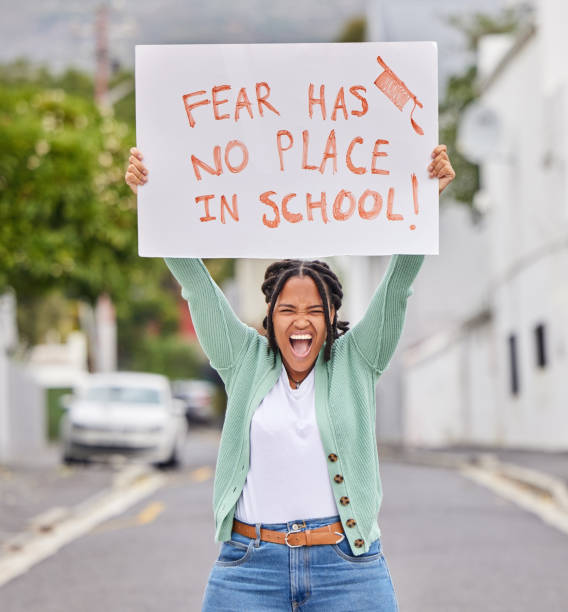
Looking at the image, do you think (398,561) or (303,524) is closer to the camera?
(303,524)

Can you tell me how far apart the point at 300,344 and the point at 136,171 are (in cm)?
83

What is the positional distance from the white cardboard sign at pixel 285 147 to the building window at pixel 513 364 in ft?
70.8

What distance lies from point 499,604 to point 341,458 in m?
4.32

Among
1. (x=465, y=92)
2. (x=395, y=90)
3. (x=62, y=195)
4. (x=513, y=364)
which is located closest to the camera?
(x=395, y=90)

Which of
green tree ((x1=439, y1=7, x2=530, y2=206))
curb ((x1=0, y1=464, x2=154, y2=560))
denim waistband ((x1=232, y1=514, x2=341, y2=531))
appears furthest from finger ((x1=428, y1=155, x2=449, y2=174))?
green tree ((x1=439, y1=7, x2=530, y2=206))

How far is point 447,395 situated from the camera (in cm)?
2950

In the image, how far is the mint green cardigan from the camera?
A: 3.72m

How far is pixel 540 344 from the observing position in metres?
23.5

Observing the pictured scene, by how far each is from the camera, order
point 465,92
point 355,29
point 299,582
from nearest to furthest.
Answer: point 299,582
point 465,92
point 355,29

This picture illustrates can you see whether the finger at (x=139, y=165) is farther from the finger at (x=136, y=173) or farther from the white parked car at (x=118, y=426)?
the white parked car at (x=118, y=426)

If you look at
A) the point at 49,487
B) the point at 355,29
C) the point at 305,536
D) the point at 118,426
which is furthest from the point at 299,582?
the point at 355,29

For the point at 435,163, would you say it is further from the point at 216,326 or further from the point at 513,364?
the point at 513,364

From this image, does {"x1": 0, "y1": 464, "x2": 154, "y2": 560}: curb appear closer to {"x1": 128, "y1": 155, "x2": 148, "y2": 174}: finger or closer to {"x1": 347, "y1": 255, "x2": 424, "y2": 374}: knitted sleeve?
{"x1": 128, "y1": 155, "x2": 148, "y2": 174}: finger

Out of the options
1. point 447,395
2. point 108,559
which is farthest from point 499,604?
point 447,395
